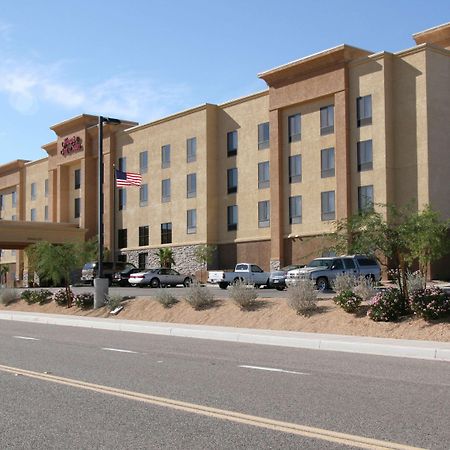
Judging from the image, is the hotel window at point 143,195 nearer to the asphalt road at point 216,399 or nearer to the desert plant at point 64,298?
the desert plant at point 64,298

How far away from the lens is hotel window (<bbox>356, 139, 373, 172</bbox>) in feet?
149

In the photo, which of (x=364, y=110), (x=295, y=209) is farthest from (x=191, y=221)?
(x=364, y=110)

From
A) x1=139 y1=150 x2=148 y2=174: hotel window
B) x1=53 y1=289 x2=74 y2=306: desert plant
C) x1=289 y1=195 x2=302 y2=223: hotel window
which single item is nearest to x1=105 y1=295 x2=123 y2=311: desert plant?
x1=53 y1=289 x2=74 y2=306: desert plant

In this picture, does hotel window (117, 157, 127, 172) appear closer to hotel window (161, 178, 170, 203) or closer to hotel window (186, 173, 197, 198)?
hotel window (161, 178, 170, 203)

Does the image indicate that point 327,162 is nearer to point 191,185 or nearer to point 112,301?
point 191,185

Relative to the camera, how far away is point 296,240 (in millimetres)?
50000

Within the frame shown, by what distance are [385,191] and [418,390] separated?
35.6 m

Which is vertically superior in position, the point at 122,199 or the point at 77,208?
the point at 122,199

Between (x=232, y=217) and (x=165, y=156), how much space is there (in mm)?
9664

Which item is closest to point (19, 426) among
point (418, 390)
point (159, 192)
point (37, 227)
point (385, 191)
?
point (418, 390)

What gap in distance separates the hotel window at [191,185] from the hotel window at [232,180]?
3290mm

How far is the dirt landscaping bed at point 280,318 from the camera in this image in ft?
53.3

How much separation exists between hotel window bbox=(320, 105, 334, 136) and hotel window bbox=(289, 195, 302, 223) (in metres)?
5.12

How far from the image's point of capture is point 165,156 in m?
61.6
